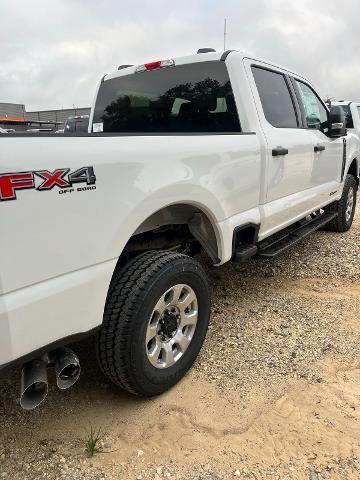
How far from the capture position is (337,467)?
79.6 inches

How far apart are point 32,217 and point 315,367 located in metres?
2.08

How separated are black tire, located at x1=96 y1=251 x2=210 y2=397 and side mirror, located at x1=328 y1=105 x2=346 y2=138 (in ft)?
9.48

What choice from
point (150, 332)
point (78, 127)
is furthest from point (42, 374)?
point (78, 127)

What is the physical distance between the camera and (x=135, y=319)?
7.13 ft

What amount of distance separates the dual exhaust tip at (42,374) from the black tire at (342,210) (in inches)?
181

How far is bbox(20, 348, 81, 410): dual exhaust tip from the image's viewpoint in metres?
1.87

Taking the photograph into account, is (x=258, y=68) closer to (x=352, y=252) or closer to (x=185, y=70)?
(x=185, y=70)

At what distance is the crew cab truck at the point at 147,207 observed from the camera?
66.6 inches

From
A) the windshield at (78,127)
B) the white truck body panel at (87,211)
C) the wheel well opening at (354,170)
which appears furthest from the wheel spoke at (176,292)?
the wheel well opening at (354,170)

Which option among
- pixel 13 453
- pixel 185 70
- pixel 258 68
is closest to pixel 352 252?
pixel 258 68

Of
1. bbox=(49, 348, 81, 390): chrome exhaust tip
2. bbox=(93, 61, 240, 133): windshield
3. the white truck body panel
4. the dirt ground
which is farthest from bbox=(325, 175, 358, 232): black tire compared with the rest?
bbox=(49, 348, 81, 390): chrome exhaust tip

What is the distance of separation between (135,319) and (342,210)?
4466 millimetres

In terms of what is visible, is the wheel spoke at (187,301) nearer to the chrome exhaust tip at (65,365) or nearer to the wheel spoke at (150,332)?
the wheel spoke at (150,332)

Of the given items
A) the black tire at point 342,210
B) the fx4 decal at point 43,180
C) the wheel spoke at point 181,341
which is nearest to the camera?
the fx4 decal at point 43,180
